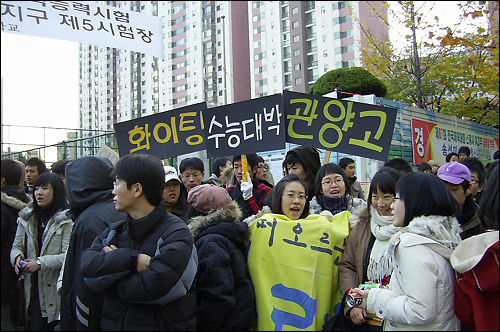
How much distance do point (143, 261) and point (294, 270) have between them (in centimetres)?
101

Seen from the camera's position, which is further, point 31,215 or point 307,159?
point 307,159

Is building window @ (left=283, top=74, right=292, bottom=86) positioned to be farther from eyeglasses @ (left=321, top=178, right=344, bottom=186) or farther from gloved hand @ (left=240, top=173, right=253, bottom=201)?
eyeglasses @ (left=321, top=178, right=344, bottom=186)

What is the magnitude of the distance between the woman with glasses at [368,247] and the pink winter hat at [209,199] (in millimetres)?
888

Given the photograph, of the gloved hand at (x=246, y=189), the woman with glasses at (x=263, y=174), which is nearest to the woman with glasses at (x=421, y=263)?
the gloved hand at (x=246, y=189)

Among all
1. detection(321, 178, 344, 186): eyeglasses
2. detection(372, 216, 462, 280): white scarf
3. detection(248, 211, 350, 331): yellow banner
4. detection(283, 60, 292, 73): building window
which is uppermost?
detection(283, 60, 292, 73): building window

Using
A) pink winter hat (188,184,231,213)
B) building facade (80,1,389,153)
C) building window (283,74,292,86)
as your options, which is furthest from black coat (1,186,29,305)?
building window (283,74,292,86)

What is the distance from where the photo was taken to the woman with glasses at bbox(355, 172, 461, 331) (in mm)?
2092

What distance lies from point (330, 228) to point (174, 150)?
2179 millimetres

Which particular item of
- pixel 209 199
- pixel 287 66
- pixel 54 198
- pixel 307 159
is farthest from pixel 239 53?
pixel 209 199

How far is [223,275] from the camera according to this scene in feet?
8.04

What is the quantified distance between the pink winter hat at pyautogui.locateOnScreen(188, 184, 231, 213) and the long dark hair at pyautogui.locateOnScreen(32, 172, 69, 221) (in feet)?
4.38

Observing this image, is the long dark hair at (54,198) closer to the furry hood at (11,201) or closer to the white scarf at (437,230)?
the furry hood at (11,201)

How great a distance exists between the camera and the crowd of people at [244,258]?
2.07m

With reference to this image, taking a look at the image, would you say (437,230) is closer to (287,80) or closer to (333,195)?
(333,195)
